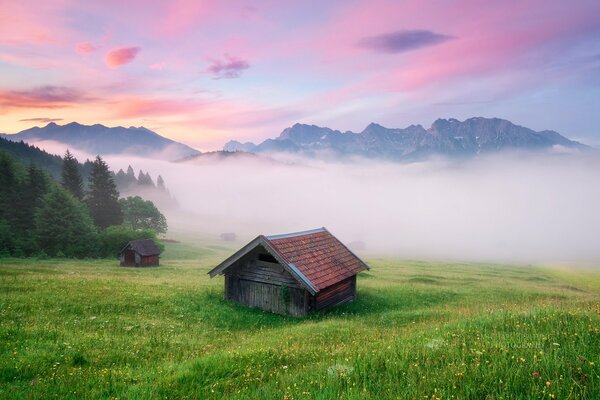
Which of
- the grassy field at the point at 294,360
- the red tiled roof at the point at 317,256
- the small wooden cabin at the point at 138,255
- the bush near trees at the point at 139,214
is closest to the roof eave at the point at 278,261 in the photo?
the red tiled roof at the point at 317,256

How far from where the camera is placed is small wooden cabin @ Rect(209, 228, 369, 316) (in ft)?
67.0

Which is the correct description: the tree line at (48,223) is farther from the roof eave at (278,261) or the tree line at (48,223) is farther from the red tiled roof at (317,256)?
the red tiled roof at (317,256)

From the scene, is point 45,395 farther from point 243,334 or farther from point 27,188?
point 27,188

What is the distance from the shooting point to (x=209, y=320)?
17781mm

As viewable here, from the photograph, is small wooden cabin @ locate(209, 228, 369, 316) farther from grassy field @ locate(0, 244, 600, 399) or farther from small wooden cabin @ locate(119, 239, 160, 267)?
small wooden cabin @ locate(119, 239, 160, 267)

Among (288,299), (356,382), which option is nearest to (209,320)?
(288,299)

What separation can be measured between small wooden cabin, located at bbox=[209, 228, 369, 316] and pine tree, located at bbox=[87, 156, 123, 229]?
66.5 m

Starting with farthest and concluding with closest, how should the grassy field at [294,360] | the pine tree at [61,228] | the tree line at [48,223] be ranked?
the pine tree at [61,228] < the tree line at [48,223] < the grassy field at [294,360]

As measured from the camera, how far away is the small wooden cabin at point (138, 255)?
186 ft

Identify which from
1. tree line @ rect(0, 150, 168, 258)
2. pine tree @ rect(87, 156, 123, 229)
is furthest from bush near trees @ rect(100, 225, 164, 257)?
pine tree @ rect(87, 156, 123, 229)

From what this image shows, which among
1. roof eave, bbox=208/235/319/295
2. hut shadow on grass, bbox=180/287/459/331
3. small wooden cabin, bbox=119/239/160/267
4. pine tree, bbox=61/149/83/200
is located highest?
pine tree, bbox=61/149/83/200

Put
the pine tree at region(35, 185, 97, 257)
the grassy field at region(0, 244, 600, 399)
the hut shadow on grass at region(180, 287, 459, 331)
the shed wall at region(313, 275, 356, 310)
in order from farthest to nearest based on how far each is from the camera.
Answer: the pine tree at region(35, 185, 97, 257)
the shed wall at region(313, 275, 356, 310)
the hut shadow on grass at region(180, 287, 459, 331)
the grassy field at region(0, 244, 600, 399)

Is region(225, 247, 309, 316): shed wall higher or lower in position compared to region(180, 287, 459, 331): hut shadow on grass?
higher

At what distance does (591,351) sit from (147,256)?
6048cm
